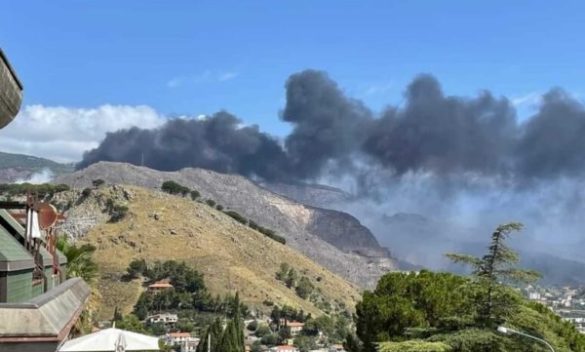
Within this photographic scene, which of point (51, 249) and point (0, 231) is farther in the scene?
point (51, 249)

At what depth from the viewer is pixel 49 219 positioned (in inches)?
510

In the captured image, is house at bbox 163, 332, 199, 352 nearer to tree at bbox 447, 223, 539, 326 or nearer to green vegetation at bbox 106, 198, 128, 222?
green vegetation at bbox 106, 198, 128, 222

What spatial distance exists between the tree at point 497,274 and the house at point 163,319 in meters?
109

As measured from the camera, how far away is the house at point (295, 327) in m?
133

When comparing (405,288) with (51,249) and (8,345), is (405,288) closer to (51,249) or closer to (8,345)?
(51,249)

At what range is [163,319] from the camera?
130 m

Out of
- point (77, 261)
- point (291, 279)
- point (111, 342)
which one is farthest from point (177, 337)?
point (111, 342)

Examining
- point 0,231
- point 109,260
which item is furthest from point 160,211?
point 0,231

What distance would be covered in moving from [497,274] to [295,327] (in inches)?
4555

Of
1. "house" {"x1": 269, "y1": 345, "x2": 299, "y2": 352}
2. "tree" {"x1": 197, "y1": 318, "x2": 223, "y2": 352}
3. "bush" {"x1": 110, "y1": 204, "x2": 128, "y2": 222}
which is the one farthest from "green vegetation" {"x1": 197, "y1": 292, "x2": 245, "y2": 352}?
"bush" {"x1": 110, "y1": 204, "x2": 128, "y2": 222}

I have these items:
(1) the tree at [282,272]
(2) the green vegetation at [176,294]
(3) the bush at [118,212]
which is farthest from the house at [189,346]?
(3) the bush at [118,212]

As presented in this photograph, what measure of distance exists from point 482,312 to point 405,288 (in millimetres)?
15615

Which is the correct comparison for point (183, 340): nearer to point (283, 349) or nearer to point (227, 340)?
point (283, 349)

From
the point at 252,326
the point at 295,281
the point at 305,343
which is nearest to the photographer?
the point at 305,343
